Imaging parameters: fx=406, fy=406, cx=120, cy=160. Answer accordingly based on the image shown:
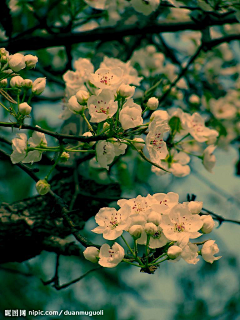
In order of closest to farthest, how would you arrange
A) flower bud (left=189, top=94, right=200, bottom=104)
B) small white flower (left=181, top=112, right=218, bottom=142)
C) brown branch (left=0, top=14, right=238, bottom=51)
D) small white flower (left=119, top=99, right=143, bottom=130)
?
small white flower (left=119, top=99, right=143, bottom=130) < small white flower (left=181, top=112, right=218, bottom=142) < brown branch (left=0, top=14, right=238, bottom=51) < flower bud (left=189, top=94, right=200, bottom=104)

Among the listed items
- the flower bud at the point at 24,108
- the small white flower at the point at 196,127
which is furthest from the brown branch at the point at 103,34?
the flower bud at the point at 24,108

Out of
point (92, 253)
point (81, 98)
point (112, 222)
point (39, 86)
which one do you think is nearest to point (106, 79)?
point (81, 98)

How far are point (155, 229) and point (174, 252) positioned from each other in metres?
0.11

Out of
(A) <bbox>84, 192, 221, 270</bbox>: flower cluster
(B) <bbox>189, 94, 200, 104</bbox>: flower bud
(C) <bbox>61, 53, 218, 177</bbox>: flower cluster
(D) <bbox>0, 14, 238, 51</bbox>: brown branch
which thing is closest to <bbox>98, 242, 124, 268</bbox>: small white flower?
(A) <bbox>84, 192, 221, 270</bbox>: flower cluster

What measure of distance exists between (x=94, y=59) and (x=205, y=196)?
2392 mm

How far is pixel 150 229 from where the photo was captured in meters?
1.47

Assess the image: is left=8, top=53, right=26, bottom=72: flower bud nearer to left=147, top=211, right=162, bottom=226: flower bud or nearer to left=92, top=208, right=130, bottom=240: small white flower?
left=92, top=208, right=130, bottom=240: small white flower

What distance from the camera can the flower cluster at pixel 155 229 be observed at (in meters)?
1.48

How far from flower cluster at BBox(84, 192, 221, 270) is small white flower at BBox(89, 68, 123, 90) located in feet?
1.55

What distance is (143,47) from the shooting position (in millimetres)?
3754

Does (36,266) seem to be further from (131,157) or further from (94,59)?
(94,59)

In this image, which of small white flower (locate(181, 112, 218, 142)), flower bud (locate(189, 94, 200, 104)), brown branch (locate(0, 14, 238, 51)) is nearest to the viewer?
small white flower (locate(181, 112, 218, 142))

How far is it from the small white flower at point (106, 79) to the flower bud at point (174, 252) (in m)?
0.66

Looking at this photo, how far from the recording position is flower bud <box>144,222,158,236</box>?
1.47m
